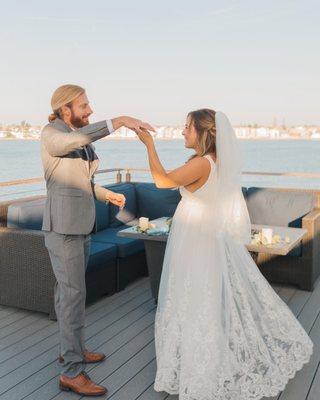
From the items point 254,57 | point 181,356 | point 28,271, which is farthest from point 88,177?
point 254,57

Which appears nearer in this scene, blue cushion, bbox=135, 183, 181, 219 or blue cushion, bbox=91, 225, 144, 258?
blue cushion, bbox=91, 225, 144, 258

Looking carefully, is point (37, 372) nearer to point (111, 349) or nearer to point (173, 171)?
point (111, 349)

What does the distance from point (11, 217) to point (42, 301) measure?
87 cm

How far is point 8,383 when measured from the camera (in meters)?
2.90

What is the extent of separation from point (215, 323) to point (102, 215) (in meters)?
3.16

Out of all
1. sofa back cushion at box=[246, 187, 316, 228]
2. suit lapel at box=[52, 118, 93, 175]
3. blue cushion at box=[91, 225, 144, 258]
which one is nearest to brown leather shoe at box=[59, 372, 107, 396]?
suit lapel at box=[52, 118, 93, 175]

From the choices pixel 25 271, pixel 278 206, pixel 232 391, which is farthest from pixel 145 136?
pixel 278 206

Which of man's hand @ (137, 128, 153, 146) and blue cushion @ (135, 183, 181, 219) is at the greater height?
man's hand @ (137, 128, 153, 146)

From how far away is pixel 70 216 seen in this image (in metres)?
2.65

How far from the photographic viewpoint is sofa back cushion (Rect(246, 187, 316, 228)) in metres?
5.56

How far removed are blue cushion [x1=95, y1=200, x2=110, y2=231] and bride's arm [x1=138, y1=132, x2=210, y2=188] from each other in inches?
115

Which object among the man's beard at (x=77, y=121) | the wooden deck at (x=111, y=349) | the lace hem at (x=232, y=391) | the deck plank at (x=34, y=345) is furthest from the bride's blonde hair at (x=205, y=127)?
the deck plank at (x=34, y=345)

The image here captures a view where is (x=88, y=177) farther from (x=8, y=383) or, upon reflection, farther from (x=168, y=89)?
(x=168, y=89)

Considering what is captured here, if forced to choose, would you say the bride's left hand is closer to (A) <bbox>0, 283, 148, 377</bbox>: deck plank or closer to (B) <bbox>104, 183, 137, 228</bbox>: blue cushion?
(A) <bbox>0, 283, 148, 377</bbox>: deck plank
